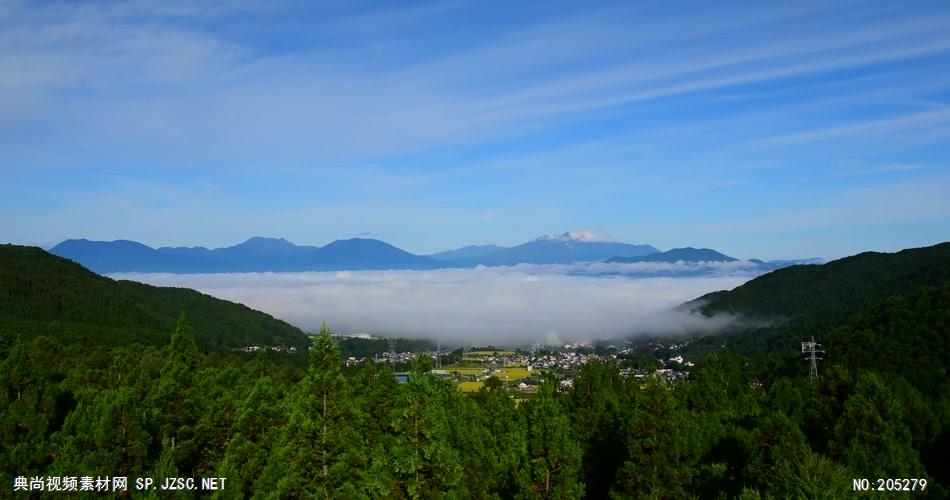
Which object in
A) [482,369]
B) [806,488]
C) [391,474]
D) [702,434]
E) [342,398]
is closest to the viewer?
[806,488]

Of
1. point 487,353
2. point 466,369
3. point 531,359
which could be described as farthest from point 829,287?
point 466,369

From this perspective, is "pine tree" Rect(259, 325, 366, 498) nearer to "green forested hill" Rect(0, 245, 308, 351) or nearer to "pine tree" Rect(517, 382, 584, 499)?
"pine tree" Rect(517, 382, 584, 499)

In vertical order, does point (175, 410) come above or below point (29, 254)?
below

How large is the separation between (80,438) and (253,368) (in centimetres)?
2706

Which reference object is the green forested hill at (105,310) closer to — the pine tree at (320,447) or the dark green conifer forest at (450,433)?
the dark green conifer forest at (450,433)

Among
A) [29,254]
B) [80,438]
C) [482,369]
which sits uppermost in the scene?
[29,254]

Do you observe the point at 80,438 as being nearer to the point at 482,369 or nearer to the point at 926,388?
the point at 926,388

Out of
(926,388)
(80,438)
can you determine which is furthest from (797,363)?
(80,438)

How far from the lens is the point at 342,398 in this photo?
25141 mm

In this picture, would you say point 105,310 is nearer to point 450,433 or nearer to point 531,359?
point 531,359

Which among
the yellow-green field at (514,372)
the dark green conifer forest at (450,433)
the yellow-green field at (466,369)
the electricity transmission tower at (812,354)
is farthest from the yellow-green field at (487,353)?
the dark green conifer forest at (450,433)

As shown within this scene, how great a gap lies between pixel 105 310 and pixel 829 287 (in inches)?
4846

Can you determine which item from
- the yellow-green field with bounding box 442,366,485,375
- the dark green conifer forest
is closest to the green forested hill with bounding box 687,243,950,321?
the yellow-green field with bounding box 442,366,485,375

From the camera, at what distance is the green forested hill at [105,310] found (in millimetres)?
96688
